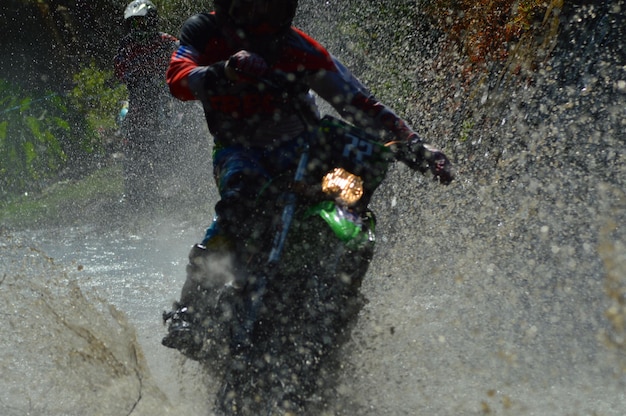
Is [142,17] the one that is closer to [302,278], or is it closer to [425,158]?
[425,158]

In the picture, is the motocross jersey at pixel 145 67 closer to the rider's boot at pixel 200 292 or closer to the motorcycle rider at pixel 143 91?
the motorcycle rider at pixel 143 91

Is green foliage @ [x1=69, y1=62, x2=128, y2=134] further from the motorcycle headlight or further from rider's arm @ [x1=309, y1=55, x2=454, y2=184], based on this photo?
the motorcycle headlight

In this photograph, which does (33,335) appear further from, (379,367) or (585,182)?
(585,182)

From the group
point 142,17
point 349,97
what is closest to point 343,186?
point 349,97

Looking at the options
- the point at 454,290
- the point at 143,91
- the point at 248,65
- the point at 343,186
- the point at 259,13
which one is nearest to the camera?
the point at 248,65

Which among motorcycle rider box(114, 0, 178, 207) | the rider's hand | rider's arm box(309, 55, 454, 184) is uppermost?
the rider's hand

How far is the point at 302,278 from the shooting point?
3.41 metres

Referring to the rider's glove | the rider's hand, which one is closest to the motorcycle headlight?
the rider's glove

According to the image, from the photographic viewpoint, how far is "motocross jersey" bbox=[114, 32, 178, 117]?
8844 mm

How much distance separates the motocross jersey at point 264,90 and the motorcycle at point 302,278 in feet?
1.02

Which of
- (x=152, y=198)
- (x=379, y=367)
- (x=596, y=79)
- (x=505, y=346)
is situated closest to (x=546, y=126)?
(x=596, y=79)

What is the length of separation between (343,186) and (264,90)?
21.3 inches

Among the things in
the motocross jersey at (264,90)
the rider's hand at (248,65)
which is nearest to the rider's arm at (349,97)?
the motocross jersey at (264,90)

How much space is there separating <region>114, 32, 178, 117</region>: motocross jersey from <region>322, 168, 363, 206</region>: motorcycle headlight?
18.2 ft
